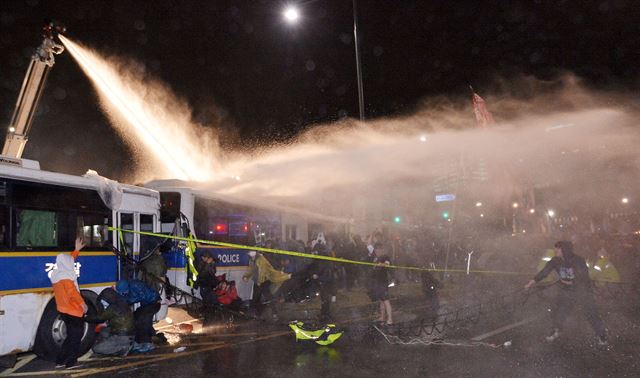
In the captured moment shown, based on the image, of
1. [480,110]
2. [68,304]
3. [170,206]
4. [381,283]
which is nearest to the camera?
[68,304]

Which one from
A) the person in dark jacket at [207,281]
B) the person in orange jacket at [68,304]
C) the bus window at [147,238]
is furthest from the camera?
the person in dark jacket at [207,281]

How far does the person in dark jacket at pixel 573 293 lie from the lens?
779cm

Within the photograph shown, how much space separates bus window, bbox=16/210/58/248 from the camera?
6.96 m

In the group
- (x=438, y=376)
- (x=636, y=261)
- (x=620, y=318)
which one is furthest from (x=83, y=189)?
(x=636, y=261)

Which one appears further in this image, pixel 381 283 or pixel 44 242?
pixel 381 283

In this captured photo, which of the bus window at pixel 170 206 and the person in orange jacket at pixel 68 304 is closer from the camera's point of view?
the person in orange jacket at pixel 68 304

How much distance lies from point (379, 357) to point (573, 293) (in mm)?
3562

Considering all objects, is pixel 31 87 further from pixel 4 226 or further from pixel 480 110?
pixel 480 110

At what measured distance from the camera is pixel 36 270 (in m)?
7.03

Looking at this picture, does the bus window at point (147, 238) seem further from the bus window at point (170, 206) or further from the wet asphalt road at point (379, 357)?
the wet asphalt road at point (379, 357)

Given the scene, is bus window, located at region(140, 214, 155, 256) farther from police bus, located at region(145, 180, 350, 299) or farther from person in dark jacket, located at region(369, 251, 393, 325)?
person in dark jacket, located at region(369, 251, 393, 325)

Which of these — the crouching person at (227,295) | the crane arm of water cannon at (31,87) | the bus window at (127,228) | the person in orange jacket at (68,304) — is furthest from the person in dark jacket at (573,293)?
the crane arm of water cannon at (31,87)

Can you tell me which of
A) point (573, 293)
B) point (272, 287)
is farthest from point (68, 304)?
point (573, 293)

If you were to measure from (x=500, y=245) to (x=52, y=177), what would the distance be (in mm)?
14293
